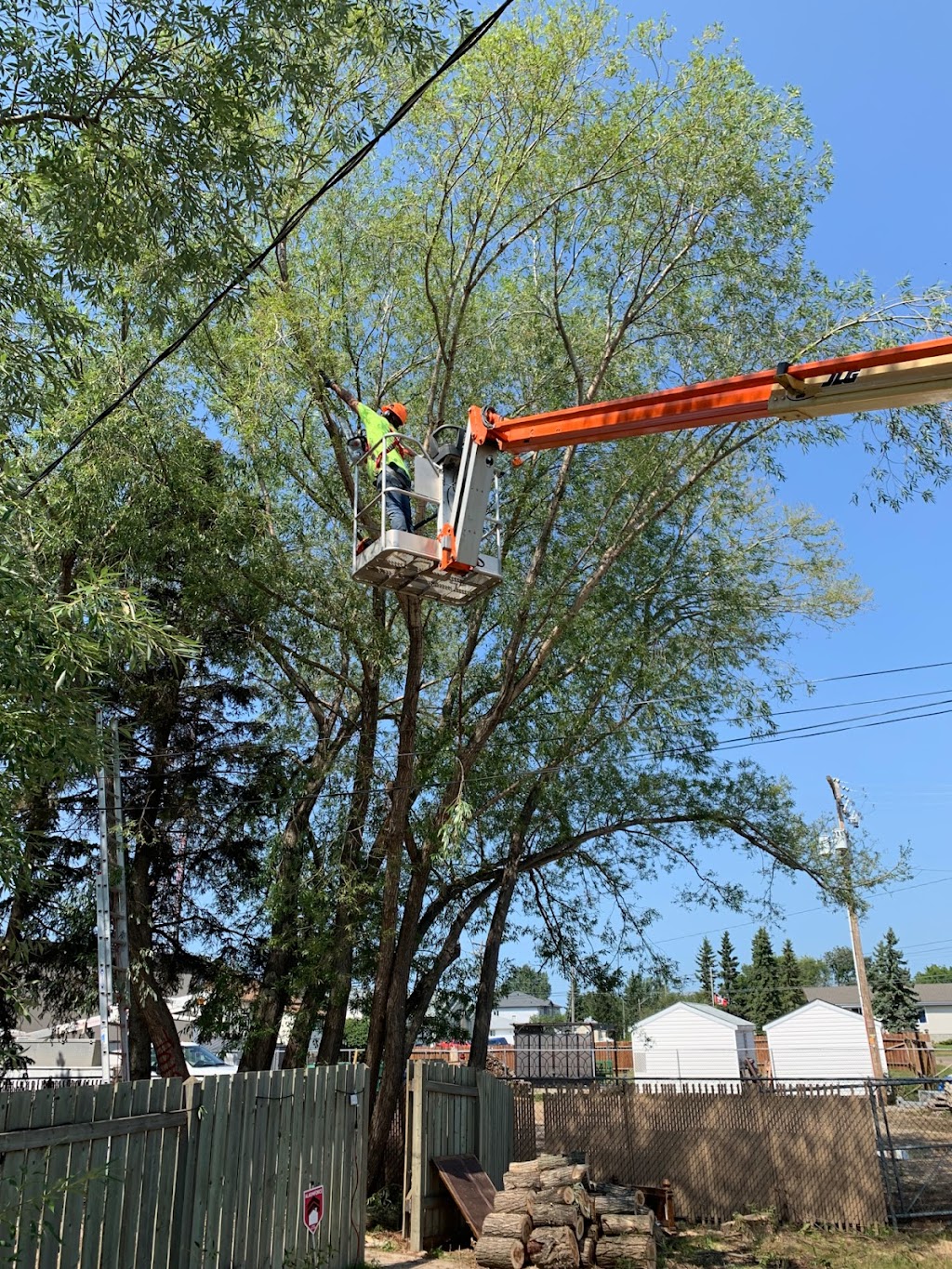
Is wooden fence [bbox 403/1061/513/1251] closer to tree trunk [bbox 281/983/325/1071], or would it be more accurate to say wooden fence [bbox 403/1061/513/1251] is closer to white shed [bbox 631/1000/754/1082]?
tree trunk [bbox 281/983/325/1071]

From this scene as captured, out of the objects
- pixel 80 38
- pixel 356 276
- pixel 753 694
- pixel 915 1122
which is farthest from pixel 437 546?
pixel 915 1122

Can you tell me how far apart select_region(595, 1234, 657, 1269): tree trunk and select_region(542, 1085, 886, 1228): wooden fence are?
4.54 m

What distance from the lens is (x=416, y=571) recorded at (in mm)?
8805

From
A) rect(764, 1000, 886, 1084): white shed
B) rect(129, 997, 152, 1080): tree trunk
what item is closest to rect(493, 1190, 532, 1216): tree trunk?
rect(129, 997, 152, 1080): tree trunk

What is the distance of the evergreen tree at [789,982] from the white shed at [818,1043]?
28188 millimetres

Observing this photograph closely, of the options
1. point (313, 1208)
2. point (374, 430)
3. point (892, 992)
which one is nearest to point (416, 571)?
point (374, 430)

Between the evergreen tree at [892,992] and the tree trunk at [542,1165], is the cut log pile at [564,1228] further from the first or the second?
the evergreen tree at [892,992]

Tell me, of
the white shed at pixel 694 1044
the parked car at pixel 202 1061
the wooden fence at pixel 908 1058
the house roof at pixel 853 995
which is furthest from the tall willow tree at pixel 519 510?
the house roof at pixel 853 995

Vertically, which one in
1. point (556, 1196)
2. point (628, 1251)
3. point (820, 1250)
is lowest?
point (820, 1250)

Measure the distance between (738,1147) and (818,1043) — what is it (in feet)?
97.0

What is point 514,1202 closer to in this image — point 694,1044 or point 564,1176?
point 564,1176

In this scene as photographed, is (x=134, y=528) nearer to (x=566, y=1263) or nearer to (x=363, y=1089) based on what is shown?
(x=363, y=1089)

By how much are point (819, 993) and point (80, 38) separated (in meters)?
70.1

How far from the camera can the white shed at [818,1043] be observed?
39.6 meters
